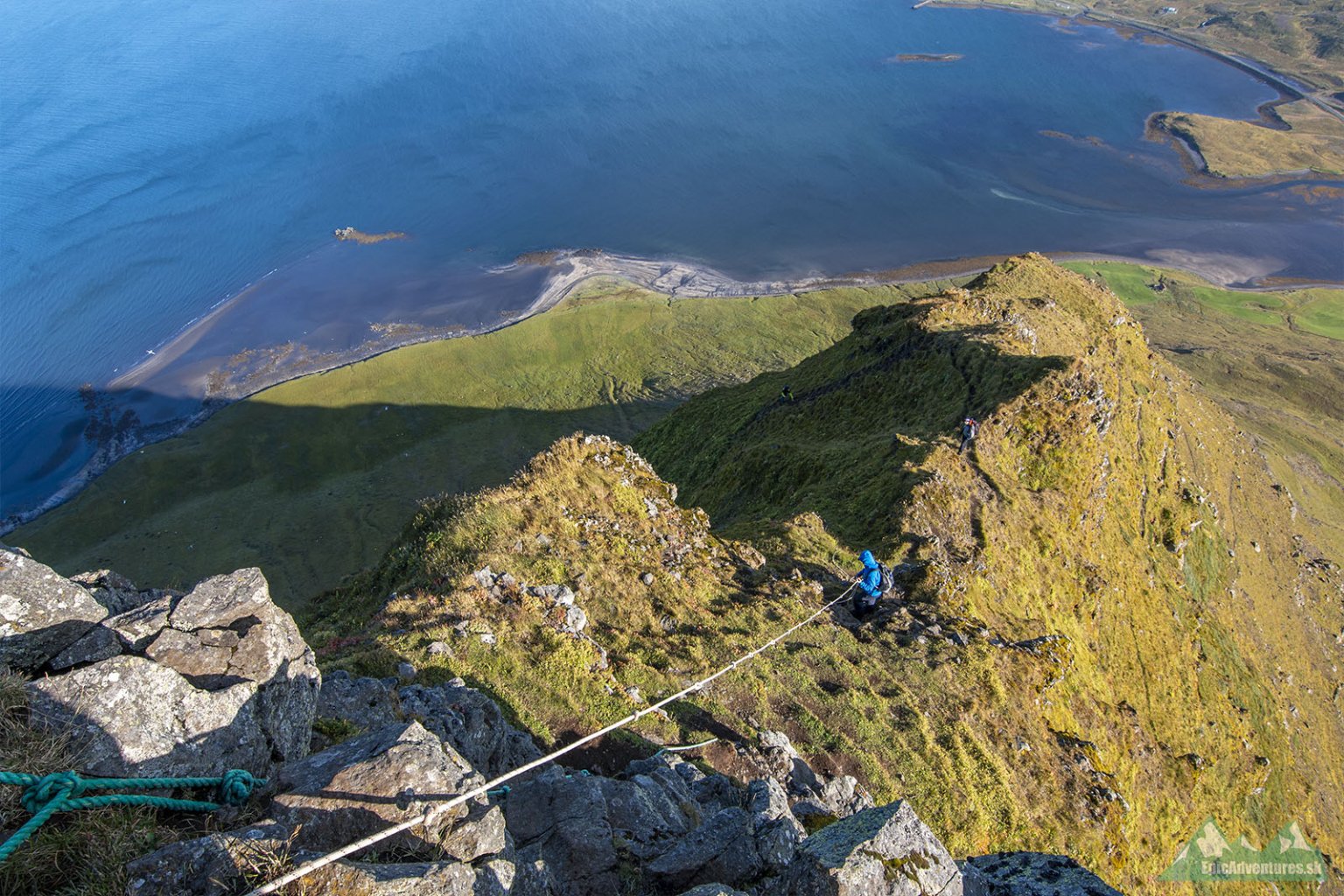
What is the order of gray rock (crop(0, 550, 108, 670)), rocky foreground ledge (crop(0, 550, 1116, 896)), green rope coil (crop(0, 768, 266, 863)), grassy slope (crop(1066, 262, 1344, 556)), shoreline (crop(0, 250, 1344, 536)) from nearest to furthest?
green rope coil (crop(0, 768, 266, 863)) → rocky foreground ledge (crop(0, 550, 1116, 896)) → gray rock (crop(0, 550, 108, 670)) → grassy slope (crop(1066, 262, 1344, 556)) → shoreline (crop(0, 250, 1344, 536))

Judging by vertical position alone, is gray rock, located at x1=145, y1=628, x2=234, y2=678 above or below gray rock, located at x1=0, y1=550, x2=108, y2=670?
below

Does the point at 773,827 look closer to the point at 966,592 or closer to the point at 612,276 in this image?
the point at 966,592

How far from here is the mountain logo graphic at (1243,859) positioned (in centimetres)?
2217

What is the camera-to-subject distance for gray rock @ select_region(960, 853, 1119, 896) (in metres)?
10.0

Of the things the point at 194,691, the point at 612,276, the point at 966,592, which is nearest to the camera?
the point at 194,691

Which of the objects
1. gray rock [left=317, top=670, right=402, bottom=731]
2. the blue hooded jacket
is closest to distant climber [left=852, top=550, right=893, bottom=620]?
the blue hooded jacket

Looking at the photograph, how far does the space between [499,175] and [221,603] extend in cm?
12813

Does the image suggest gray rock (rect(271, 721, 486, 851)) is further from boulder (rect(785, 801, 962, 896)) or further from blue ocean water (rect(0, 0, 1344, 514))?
blue ocean water (rect(0, 0, 1344, 514))

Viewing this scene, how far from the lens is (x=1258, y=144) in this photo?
474 ft

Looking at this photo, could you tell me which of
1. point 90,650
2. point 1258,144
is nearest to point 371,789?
point 90,650

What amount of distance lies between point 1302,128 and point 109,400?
740 feet

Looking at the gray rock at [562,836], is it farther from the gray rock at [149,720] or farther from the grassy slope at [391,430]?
the grassy slope at [391,430]

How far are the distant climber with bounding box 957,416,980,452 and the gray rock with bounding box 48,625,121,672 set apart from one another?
28.8 meters

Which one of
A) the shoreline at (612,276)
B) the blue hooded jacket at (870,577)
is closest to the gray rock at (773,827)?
the blue hooded jacket at (870,577)
